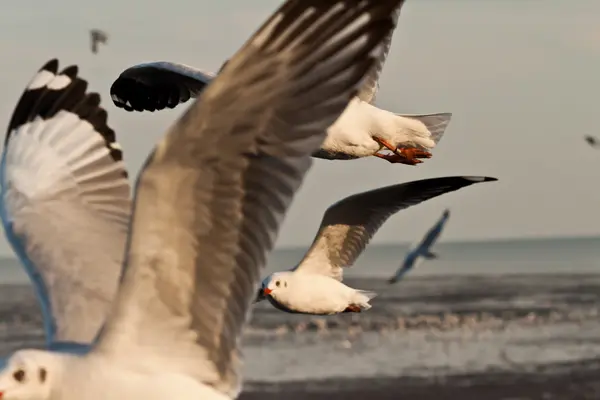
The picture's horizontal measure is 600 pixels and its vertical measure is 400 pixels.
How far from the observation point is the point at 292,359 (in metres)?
24.0

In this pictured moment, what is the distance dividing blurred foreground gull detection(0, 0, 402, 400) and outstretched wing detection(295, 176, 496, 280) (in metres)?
5.90

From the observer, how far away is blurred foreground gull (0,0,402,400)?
464 centimetres

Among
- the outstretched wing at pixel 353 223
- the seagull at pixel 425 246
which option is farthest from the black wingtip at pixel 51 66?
the seagull at pixel 425 246

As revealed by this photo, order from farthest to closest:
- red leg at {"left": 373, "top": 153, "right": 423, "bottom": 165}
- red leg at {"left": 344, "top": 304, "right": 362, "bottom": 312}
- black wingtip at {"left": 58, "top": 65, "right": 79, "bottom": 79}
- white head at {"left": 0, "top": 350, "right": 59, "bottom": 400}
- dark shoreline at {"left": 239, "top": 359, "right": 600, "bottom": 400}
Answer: dark shoreline at {"left": 239, "top": 359, "right": 600, "bottom": 400}
red leg at {"left": 344, "top": 304, "right": 362, "bottom": 312}
red leg at {"left": 373, "top": 153, "right": 423, "bottom": 165}
black wingtip at {"left": 58, "top": 65, "right": 79, "bottom": 79}
white head at {"left": 0, "top": 350, "right": 59, "bottom": 400}

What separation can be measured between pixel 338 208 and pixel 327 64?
6.71m

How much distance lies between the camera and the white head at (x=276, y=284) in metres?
11.2

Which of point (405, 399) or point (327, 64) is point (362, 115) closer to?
point (327, 64)

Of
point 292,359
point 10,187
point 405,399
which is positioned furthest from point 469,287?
point 10,187

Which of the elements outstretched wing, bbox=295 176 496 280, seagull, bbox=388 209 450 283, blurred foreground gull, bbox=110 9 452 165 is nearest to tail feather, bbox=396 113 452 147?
blurred foreground gull, bbox=110 9 452 165

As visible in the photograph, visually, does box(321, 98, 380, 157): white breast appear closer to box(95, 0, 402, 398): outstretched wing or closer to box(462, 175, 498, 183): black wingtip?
box(462, 175, 498, 183): black wingtip

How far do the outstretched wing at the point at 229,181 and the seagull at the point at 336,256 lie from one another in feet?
19.8

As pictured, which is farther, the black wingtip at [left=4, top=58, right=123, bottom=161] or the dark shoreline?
the dark shoreline

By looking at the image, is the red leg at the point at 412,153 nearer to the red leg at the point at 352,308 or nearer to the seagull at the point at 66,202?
the red leg at the point at 352,308

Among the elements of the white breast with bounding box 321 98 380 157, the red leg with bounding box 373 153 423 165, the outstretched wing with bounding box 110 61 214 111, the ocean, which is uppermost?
the white breast with bounding box 321 98 380 157
